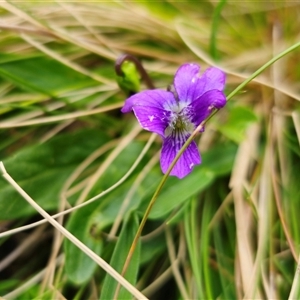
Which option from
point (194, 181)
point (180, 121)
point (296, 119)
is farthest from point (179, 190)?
point (296, 119)

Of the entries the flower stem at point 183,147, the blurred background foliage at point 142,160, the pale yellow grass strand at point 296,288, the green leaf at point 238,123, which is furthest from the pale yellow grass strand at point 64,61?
the pale yellow grass strand at point 296,288

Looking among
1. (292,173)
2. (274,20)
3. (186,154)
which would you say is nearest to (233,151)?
(292,173)

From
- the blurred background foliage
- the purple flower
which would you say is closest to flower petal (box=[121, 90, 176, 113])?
the purple flower

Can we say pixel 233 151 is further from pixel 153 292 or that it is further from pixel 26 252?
pixel 26 252

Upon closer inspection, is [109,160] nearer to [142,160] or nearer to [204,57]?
[142,160]

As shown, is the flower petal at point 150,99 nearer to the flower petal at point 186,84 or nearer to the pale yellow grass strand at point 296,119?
the flower petal at point 186,84

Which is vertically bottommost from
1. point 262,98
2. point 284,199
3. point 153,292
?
point 153,292
